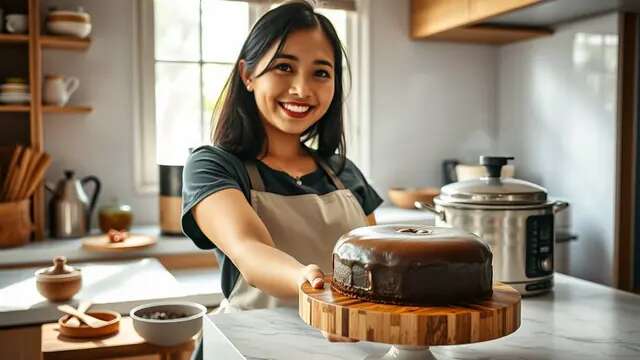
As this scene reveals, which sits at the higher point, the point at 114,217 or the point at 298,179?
the point at 298,179

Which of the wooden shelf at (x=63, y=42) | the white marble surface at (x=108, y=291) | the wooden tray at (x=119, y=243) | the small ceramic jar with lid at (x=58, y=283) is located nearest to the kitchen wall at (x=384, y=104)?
the wooden shelf at (x=63, y=42)

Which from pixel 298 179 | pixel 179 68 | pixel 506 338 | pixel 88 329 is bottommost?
pixel 88 329

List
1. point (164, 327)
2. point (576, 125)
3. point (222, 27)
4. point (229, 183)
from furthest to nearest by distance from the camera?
point (222, 27) → point (576, 125) → point (164, 327) → point (229, 183)

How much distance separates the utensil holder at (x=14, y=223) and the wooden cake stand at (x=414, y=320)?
6.57ft

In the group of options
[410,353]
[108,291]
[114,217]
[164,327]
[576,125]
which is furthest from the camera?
[576,125]

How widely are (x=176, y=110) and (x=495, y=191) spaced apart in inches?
83.4

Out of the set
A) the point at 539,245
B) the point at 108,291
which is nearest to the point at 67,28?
the point at 108,291

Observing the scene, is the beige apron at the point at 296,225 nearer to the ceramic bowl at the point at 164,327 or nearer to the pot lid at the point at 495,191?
the pot lid at the point at 495,191

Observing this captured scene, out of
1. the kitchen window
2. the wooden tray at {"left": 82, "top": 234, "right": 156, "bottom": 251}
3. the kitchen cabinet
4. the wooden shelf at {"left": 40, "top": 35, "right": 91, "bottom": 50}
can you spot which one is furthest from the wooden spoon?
the kitchen window

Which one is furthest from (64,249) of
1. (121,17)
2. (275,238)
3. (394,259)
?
(394,259)

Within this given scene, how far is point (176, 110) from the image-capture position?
128 inches

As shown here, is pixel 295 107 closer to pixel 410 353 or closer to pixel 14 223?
pixel 410 353

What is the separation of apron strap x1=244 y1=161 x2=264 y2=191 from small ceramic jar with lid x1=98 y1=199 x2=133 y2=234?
1.62 meters

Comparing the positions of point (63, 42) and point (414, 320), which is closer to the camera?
point (414, 320)
